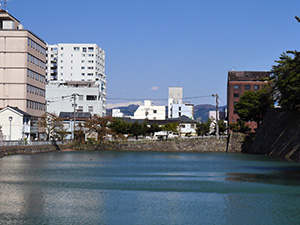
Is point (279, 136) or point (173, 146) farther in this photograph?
point (173, 146)

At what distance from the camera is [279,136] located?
71125mm

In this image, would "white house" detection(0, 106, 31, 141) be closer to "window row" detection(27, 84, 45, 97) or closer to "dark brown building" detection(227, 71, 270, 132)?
"window row" detection(27, 84, 45, 97)

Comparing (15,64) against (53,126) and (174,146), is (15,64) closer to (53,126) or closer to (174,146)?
(53,126)

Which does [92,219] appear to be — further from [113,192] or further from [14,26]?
[14,26]

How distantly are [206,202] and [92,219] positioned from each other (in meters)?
7.26

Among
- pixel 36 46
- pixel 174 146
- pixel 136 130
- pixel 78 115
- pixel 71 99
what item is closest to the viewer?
pixel 36 46

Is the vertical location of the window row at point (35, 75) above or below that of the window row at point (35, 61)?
below

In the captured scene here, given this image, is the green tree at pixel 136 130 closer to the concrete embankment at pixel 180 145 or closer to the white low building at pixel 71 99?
the white low building at pixel 71 99

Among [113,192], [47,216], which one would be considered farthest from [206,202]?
Answer: [47,216]

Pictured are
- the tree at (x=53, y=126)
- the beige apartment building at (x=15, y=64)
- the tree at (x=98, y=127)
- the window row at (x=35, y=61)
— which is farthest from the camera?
the tree at (x=98, y=127)

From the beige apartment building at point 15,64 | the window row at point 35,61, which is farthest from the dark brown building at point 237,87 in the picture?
the beige apartment building at point 15,64

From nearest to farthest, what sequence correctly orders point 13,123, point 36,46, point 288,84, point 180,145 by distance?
point 288,84, point 13,123, point 36,46, point 180,145

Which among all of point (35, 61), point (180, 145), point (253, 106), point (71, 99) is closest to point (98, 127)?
point (180, 145)

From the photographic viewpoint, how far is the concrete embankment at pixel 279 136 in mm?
63053
